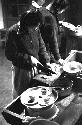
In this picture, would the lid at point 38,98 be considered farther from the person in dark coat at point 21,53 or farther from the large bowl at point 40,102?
the person in dark coat at point 21,53

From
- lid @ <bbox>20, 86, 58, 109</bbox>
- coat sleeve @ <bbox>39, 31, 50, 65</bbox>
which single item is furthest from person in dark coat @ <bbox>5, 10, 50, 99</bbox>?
lid @ <bbox>20, 86, 58, 109</bbox>

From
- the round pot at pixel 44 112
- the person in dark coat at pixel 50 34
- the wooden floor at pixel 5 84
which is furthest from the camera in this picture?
the wooden floor at pixel 5 84

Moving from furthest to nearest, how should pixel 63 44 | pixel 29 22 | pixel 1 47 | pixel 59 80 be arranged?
pixel 1 47, pixel 63 44, pixel 59 80, pixel 29 22

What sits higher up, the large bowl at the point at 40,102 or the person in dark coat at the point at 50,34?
the person in dark coat at the point at 50,34

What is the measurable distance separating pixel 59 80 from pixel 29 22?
1.11m

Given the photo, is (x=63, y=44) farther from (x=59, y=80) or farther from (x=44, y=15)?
(x=59, y=80)

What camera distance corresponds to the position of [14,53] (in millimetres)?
4293

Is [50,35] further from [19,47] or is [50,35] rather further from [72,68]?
[72,68]

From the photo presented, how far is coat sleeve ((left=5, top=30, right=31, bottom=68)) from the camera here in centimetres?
426

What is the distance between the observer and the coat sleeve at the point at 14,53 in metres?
4.26

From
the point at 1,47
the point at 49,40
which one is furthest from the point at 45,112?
the point at 1,47

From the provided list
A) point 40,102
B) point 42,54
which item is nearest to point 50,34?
point 42,54

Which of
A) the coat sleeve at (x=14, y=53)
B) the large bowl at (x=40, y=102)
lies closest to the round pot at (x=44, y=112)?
the large bowl at (x=40, y=102)

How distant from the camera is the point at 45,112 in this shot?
10.1 feet
